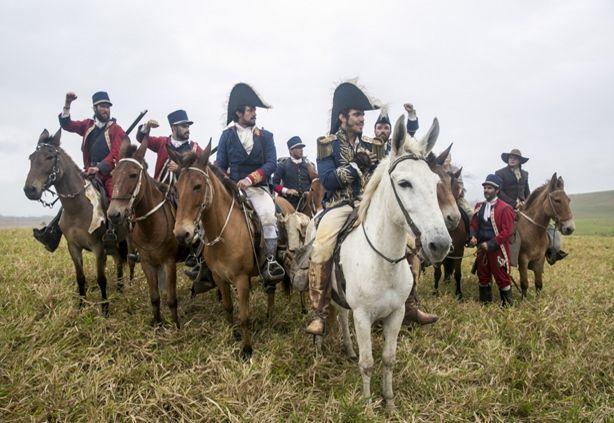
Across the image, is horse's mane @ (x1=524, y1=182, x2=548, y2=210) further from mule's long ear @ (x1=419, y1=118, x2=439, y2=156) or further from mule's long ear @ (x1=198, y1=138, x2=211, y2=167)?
mule's long ear @ (x1=198, y1=138, x2=211, y2=167)

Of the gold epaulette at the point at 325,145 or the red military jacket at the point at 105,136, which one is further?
the red military jacket at the point at 105,136

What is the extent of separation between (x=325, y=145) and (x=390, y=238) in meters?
1.80

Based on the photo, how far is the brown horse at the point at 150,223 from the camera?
17.3 feet

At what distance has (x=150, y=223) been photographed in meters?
5.53

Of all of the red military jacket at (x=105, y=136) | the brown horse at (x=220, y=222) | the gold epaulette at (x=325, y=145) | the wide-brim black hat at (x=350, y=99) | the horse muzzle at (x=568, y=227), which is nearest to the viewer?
the brown horse at (x=220, y=222)

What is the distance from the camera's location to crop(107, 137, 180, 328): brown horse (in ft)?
17.3

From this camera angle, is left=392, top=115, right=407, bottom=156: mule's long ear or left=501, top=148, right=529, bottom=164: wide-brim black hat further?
left=501, top=148, right=529, bottom=164: wide-brim black hat

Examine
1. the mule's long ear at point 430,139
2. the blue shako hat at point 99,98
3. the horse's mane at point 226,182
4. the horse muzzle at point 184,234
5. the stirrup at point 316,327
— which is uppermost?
the blue shako hat at point 99,98

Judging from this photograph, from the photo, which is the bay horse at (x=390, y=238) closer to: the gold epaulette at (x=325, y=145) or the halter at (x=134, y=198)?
the gold epaulette at (x=325, y=145)

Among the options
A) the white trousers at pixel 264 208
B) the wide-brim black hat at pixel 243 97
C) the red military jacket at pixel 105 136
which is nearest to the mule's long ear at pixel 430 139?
the white trousers at pixel 264 208

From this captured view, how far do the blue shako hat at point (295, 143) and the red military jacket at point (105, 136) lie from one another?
19.2 ft

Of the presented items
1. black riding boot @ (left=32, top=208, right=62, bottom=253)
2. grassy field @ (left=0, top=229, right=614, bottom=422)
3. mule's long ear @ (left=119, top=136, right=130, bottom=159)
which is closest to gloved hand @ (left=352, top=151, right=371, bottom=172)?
grassy field @ (left=0, top=229, right=614, bottom=422)

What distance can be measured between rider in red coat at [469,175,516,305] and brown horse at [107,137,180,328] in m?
5.74

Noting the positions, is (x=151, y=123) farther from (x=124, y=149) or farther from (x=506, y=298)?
(x=506, y=298)
